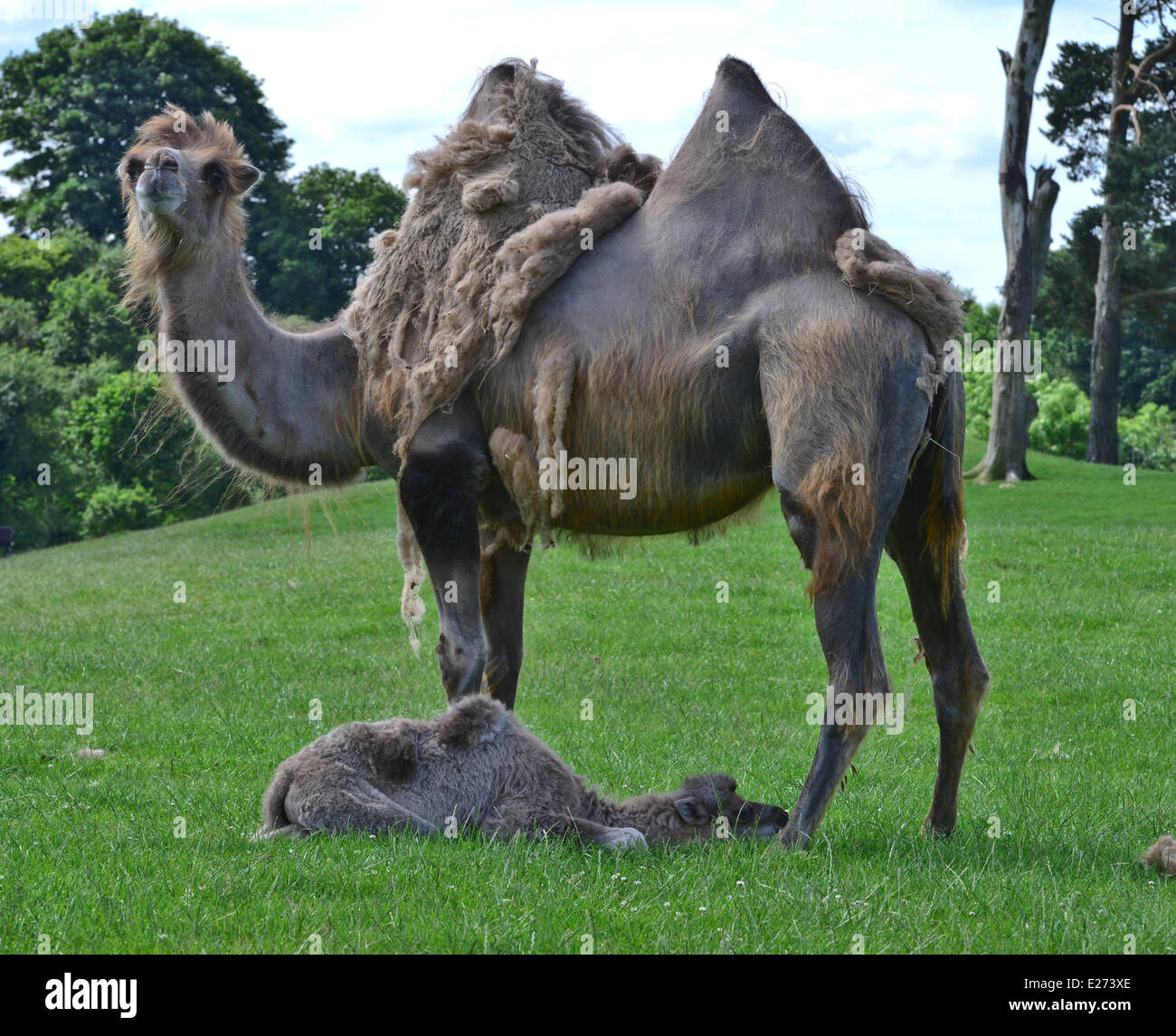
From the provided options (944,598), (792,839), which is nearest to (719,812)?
(792,839)

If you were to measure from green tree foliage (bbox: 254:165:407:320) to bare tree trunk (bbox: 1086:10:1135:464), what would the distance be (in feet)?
65.3

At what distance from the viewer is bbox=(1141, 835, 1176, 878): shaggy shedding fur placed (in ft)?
17.6

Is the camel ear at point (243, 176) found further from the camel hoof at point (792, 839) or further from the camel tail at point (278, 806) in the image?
the camel hoof at point (792, 839)

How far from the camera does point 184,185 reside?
632 cm

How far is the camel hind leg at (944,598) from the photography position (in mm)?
5863

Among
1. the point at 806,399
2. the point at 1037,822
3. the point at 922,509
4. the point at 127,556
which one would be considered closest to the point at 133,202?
the point at 806,399

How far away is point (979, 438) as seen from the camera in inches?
1485

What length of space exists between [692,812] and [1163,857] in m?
1.89

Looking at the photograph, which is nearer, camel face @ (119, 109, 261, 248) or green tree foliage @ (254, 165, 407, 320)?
camel face @ (119, 109, 261, 248)

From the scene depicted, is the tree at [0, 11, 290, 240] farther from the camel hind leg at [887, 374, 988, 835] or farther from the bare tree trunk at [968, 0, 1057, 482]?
the camel hind leg at [887, 374, 988, 835]

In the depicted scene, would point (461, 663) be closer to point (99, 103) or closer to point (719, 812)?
point (719, 812)

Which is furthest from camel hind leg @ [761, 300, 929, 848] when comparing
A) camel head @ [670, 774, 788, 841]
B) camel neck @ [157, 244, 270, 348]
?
camel neck @ [157, 244, 270, 348]
